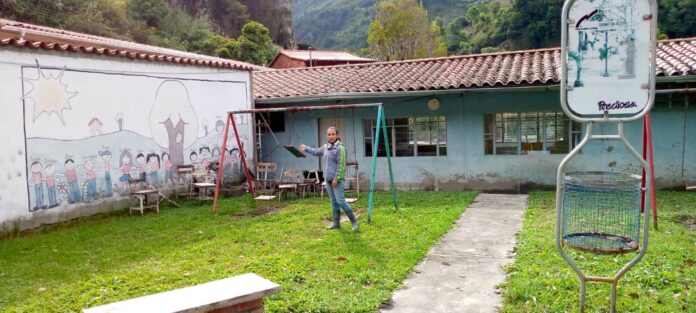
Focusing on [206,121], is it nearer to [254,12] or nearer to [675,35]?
[675,35]

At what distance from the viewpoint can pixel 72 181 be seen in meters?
9.91

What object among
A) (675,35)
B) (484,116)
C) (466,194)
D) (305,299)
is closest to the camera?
(305,299)

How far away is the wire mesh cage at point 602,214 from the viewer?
183 inches

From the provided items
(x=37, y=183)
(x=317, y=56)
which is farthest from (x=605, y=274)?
(x=317, y=56)

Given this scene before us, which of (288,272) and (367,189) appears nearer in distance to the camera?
(288,272)

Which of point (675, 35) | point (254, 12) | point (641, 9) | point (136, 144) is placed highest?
point (254, 12)

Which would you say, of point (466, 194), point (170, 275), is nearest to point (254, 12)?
point (466, 194)

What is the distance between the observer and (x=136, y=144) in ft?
36.9

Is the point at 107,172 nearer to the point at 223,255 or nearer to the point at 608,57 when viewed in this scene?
the point at 223,255

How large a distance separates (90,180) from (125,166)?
876 mm

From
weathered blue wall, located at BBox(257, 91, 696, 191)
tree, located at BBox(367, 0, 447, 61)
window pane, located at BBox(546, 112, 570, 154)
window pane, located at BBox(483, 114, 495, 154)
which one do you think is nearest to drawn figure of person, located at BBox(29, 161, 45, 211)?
weathered blue wall, located at BBox(257, 91, 696, 191)

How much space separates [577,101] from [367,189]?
9373 mm

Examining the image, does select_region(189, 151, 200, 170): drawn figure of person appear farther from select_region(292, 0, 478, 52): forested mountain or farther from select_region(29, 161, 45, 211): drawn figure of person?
select_region(292, 0, 478, 52): forested mountain

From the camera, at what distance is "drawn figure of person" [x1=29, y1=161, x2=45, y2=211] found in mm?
9180
